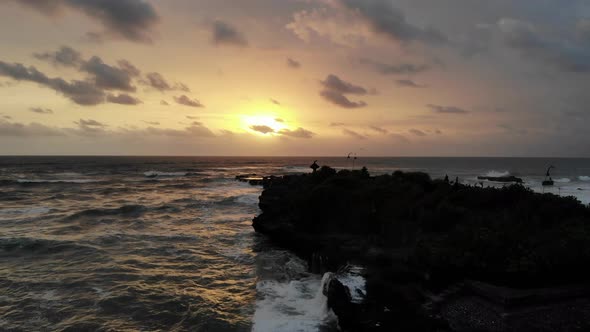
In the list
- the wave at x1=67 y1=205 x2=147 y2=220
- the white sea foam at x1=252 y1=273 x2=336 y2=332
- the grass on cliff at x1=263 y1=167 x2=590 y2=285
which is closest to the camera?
the grass on cliff at x1=263 y1=167 x2=590 y2=285

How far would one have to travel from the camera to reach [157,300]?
16203 mm

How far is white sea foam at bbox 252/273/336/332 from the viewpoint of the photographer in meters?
13.6

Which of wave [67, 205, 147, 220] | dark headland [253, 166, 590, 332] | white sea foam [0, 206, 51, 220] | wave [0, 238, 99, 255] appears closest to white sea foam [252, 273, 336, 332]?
dark headland [253, 166, 590, 332]

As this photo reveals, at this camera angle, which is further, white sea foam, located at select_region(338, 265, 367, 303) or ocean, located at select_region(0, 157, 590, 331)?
ocean, located at select_region(0, 157, 590, 331)

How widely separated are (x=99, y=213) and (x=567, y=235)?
126ft

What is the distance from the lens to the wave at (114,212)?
36812mm

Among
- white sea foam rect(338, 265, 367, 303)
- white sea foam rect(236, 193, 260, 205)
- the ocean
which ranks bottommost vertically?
the ocean

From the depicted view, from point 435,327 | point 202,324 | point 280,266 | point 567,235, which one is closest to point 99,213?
point 280,266

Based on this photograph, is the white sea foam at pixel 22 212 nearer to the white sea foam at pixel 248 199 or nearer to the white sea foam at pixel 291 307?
the white sea foam at pixel 248 199

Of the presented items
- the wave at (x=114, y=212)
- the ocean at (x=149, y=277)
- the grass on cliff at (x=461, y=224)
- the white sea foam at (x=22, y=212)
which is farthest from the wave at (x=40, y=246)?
the grass on cliff at (x=461, y=224)

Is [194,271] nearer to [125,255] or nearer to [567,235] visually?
[125,255]

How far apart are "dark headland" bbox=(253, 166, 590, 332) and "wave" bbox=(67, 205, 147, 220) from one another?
23.8 m

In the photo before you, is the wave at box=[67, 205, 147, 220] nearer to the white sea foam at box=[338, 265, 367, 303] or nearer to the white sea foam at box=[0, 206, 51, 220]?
the white sea foam at box=[0, 206, 51, 220]

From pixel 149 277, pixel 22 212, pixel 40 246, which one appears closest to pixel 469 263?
pixel 149 277
